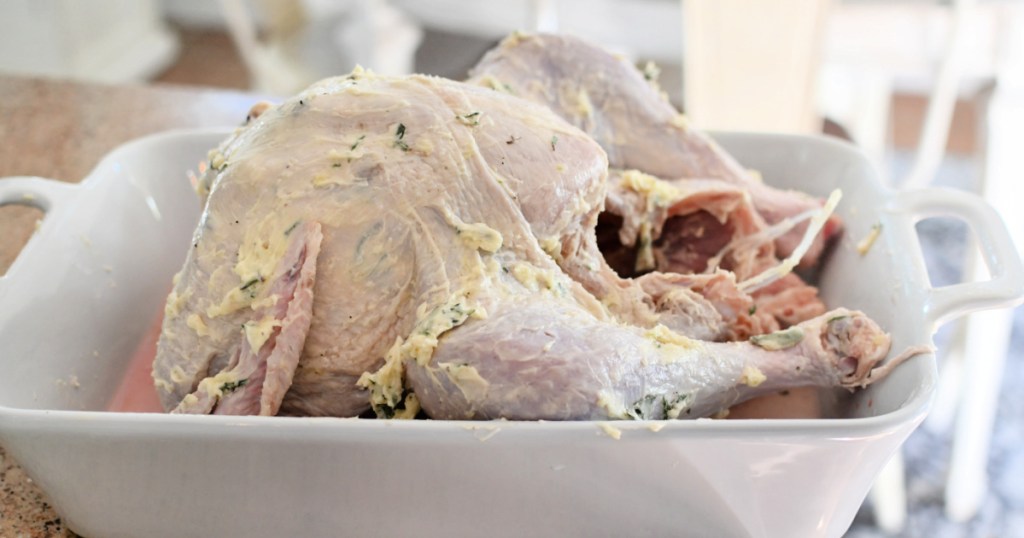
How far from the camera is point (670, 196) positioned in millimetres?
935

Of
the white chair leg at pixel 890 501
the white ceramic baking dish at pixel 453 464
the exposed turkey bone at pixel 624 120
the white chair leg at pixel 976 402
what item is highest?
the exposed turkey bone at pixel 624 120

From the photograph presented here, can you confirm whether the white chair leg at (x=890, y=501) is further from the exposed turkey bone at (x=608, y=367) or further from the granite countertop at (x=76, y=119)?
the granite countertop at (x=76, y=119)

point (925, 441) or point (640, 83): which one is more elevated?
point (640, 83)

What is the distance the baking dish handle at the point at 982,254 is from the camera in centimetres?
74

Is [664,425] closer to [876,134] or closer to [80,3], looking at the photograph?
[876,134]

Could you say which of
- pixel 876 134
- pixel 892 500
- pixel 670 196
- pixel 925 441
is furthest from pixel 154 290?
pixel 876 134

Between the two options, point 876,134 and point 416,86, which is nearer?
point 416,86

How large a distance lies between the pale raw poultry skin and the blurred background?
2.15 ft

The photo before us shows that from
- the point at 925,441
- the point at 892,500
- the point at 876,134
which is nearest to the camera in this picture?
the point at 892,500

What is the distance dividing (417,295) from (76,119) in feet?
2.79

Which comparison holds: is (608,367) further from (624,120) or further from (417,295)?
(624,120)

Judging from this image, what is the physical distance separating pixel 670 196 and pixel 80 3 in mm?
2655

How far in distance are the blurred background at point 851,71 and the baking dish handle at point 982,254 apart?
0.40 m

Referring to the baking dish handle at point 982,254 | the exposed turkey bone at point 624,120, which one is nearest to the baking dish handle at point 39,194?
the exposed turkey bone at point 624,120
